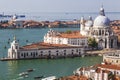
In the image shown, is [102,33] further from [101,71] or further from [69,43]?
[101,71]

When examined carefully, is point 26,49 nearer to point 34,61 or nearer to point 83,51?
point 34,61

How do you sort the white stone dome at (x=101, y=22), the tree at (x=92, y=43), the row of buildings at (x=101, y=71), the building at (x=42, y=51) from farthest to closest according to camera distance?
the white stone dome at (x=101, y=22)
the tree at (x=92, y=43)
the building at (x=42, y=51)
the row of buildings at (x=101, y=71)

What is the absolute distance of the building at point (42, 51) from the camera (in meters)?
26.1

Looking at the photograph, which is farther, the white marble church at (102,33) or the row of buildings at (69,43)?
the white marble church at (102,33)

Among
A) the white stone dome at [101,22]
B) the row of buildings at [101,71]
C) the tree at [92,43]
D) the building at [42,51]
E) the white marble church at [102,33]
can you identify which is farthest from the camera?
the white stone dome at [101,22]

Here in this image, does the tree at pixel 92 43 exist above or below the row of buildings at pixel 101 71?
below

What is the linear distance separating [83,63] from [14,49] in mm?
4033

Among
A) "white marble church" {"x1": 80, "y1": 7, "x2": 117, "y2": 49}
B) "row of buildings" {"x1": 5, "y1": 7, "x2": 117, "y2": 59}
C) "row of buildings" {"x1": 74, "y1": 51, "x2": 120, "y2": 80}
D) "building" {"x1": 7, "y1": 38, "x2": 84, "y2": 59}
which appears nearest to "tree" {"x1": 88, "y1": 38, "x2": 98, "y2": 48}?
"row of buildings" {"x1": 5, "y1": 7, "x2": 117, "y2": 59}

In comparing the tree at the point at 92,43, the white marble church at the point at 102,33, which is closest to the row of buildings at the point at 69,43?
the white marble church at the point at 102,33

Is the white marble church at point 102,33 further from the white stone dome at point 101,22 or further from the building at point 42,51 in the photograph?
the building at point 42,51

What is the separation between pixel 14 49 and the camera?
2609 cm

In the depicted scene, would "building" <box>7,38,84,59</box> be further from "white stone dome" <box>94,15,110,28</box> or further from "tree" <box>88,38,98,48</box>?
"white stone dome" <box>94,15,110,28</box>

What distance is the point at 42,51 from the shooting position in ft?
88.3

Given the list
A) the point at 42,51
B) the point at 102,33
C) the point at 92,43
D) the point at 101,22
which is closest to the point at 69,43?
the point at 92,43
